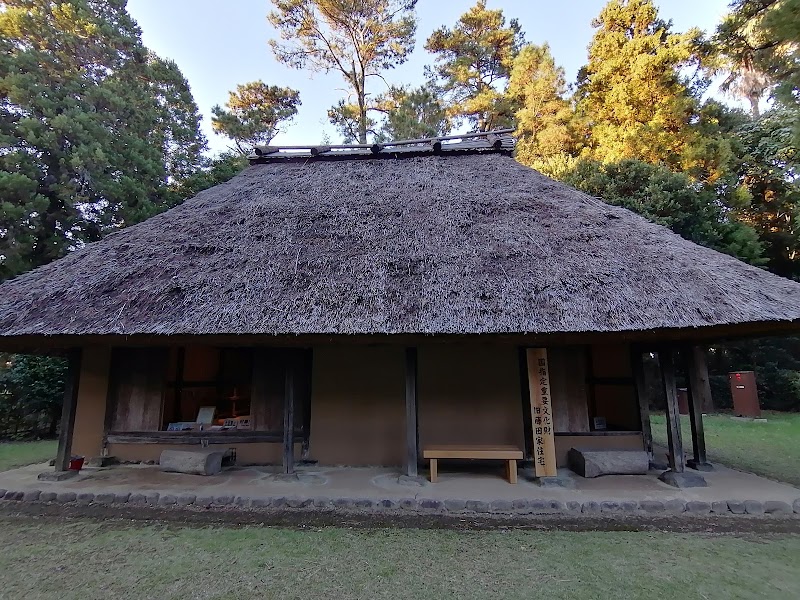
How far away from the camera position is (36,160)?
9.15 m

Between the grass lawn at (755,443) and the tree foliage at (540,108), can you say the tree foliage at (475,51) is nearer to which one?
the tree foliage at (540,108)

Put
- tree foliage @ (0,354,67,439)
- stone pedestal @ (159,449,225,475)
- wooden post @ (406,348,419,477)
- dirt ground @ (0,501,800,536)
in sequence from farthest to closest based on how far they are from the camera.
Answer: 1. tree foliage @ (0,354,67,439)
2. stone pedestal @ (159,449,225,475)
3. wooden post @ (406,348,419,477)
4. dirt ground @ (0,501,800,536)

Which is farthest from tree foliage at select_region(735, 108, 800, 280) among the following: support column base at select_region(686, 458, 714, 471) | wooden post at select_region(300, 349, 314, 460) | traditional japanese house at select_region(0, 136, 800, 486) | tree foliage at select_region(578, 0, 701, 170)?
wooden post at select_region(300, 349, 314, 460)

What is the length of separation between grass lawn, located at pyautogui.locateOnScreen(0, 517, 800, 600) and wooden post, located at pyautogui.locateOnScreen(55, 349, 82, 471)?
1.63 m

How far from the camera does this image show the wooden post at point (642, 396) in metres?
5.59

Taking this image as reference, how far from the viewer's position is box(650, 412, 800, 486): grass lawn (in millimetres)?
5523

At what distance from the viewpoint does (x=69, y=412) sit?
17.5ft

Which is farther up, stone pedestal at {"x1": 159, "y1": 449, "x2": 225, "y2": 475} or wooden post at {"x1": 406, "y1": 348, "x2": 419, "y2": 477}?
wooden post at {"x1": 406, "y1": 348, "x2": 419, "y2": 477}

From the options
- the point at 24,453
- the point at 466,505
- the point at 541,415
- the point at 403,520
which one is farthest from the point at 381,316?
the point at 24,453

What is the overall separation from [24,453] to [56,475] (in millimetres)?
2957

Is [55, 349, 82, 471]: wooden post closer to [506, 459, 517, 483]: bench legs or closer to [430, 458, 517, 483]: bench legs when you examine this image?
[430, 458, 517, 483]: bench legs

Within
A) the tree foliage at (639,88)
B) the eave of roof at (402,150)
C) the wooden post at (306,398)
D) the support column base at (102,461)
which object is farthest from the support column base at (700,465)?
the tree foliage at (639,88)

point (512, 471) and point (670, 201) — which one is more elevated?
point (670, 201)

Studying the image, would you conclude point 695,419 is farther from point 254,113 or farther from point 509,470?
point 254,113
